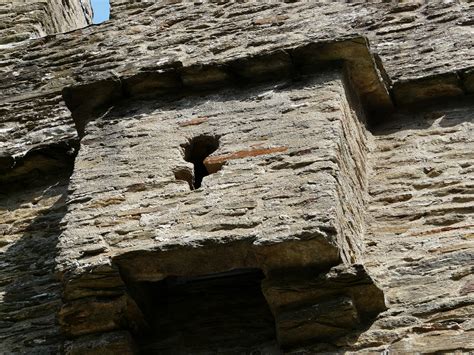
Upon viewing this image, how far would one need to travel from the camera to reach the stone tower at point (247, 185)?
163 inches

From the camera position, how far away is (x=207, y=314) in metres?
4.51

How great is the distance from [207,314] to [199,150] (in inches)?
39.6

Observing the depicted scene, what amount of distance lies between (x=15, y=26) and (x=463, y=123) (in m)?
3.94

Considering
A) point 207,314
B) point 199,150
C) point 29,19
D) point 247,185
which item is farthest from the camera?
point 29,19

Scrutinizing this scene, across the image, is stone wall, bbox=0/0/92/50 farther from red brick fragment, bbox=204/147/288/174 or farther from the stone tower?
red brick fragment, bbox=204/147/288/174

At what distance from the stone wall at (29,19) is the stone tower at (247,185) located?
1065mm

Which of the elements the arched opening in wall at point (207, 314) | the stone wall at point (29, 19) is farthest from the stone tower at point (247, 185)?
the stone wall at point (29, 19)

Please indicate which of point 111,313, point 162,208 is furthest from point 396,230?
point 111,313

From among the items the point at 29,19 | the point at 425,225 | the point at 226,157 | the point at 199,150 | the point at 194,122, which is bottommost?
the point at 425,225

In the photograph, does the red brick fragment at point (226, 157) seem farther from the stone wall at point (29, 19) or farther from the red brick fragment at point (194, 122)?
the stone wall at point (29, 19)

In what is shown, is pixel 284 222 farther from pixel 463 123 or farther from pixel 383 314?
pixel 463 123

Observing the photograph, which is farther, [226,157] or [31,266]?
[31,266]

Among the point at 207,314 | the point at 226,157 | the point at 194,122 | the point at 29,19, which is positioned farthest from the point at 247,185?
the point at 29,19

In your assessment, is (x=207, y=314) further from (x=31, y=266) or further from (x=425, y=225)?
(x=31, y=266)
